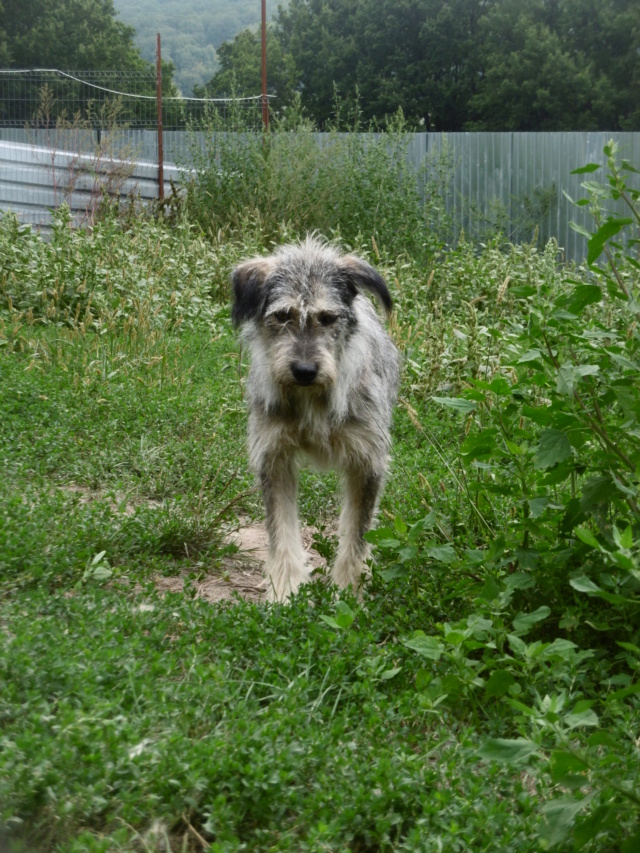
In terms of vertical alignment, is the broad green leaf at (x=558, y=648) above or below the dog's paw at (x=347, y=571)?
above

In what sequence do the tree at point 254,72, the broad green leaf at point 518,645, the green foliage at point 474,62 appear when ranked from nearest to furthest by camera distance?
the broad green leaf at point 518,645, the green foliage at point 474,62, the tree at point 254,72

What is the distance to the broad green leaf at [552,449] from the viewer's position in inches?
136

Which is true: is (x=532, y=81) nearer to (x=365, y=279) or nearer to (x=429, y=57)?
(x=429, y=57)

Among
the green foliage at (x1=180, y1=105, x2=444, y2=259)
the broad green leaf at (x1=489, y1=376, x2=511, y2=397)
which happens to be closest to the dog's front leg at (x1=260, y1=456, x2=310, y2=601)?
the broad green leaf at (x1=489, y1=376, x2=511, y2=397)

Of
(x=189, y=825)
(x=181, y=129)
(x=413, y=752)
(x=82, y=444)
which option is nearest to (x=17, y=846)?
(x=189, y=825)

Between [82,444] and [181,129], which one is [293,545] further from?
[181,129]

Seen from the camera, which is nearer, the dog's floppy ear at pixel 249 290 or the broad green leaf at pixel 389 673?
the broad green leaf at pixel 389 673

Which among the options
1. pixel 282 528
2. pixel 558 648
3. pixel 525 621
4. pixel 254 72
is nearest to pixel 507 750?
pixel 558 648

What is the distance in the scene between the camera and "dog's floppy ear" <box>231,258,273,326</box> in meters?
5.26

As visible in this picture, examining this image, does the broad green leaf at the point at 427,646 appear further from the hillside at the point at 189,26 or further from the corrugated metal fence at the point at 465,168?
the hillside at the point at 189,26

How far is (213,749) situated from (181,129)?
20140mm

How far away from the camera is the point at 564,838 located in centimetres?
239

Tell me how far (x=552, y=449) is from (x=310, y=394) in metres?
1.70

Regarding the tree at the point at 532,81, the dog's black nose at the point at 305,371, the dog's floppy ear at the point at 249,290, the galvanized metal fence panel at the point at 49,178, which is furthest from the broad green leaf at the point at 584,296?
the tree at the point at 532,81
